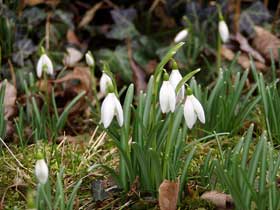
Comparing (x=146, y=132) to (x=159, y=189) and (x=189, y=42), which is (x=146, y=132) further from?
(x=189, y=42)

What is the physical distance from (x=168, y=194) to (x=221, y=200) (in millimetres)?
230

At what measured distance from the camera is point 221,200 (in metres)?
2.66

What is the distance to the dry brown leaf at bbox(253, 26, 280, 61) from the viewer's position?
15.5ft

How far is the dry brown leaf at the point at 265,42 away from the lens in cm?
474

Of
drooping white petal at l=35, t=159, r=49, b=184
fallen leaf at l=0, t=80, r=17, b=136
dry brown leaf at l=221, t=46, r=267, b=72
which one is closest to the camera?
drooping white petal at l=35, t=159, r=49, b=184

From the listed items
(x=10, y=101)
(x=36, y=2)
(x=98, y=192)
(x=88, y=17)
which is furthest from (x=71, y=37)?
(x=98, y=192)

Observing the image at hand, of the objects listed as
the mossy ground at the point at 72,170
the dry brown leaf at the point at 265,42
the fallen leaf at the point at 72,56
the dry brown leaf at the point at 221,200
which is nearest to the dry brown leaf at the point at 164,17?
the dry brown leaf at the point at 265,42

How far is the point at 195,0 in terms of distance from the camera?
202 inches

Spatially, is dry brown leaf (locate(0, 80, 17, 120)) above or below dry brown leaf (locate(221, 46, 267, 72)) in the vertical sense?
above

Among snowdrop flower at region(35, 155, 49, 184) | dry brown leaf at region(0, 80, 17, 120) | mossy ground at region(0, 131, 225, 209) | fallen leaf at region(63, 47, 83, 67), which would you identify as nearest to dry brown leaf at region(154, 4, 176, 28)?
fallen leaf at region(63, 47, 83, 67)

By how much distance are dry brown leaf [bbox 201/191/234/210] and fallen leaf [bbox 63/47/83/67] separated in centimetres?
214

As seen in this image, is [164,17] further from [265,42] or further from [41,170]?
[41,170]

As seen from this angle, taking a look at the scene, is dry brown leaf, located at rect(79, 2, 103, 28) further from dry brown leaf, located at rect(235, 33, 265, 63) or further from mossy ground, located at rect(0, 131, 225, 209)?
mossy ground, located at rect(0, 131, 225, 209)

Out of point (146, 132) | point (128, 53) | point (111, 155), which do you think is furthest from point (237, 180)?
point (128, 53)
